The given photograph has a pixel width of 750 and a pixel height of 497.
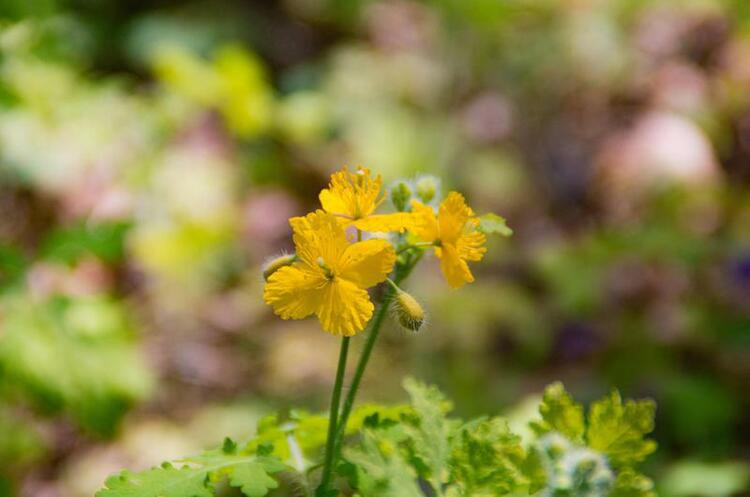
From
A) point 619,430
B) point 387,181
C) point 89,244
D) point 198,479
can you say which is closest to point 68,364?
point 89,244

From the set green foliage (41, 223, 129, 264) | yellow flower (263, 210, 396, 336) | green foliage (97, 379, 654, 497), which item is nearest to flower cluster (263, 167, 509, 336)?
yellow flower (263, 210, 396, 336)

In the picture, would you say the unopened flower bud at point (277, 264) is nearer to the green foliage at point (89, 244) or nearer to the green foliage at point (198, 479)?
the green foliage at point (198, 479)

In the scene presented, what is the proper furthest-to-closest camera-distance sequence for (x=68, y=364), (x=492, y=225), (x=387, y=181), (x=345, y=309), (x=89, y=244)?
(x=387, y=181) → (x=68, y=364) → (x=89, y=244) → (x=492, y=225) → (x=345, y=309)

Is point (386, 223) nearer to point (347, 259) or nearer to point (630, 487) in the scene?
point (347, 259)


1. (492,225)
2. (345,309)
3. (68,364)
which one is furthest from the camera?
(68,364)

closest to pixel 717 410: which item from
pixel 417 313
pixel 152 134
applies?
pixel 152 134

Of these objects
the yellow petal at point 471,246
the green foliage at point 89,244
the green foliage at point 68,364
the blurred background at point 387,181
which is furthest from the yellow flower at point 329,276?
the green foliage at point 68,364

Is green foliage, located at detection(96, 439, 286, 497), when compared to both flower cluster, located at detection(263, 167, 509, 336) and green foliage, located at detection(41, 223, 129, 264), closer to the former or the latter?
flower cluster, located at detection(263, 167, 509, 336)
